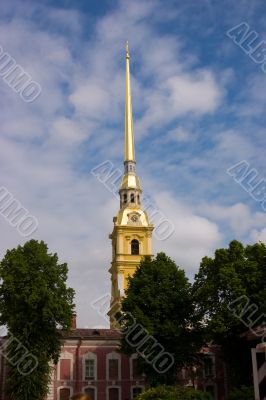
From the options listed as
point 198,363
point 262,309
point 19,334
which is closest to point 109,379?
point 198,363

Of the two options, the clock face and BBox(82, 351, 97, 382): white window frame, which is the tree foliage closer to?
BBox(82, 351, 97, 382): white window frame

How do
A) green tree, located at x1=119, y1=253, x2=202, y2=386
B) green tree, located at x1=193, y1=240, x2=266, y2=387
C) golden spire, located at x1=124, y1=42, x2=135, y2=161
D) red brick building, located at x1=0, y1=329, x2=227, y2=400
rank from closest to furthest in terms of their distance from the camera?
green tree, located at x1=193, y1=240, x2=266, y2=387 → green tree, located at x1=119, y1=253, x2=202, y2=386 → red brick building, located at x1=0, y1=329, x2=227, y2=400 → golden spire, located at x1=124, y1=42, x2=135, y2=161

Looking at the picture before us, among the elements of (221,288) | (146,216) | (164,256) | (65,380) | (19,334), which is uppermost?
(146,216)

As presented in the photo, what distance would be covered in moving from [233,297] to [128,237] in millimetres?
34706

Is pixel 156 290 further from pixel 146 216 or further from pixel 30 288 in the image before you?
pixel 146 216

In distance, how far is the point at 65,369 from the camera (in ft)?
152

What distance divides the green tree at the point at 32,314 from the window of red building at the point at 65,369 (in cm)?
771

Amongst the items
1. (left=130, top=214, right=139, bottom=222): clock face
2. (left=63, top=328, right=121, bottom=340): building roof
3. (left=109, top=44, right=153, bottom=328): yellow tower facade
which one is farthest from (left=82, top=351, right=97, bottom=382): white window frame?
(left=130, top=214, right=139, bottom=222): clock face

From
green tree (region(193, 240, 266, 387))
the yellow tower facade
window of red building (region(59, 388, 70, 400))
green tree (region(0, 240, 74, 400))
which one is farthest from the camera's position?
the yellow tower facade

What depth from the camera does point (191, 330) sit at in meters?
40.4

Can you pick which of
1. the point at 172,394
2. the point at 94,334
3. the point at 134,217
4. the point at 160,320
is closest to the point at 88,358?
the point at 94,334

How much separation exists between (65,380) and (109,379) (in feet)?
13.6

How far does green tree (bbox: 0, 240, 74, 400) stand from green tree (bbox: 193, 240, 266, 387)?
1114 cm

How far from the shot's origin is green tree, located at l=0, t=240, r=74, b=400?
1452 inches
